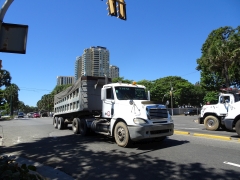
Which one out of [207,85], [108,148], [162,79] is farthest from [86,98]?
[162,79]

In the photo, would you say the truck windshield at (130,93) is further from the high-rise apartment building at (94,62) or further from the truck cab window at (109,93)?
the high-rise apartment building at (94,62)

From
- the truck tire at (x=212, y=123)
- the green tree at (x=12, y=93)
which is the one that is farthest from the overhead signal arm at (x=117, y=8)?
the green tree at (x=12, y=93)

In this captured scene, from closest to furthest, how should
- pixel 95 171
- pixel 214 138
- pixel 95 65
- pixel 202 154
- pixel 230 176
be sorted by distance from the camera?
pixel 230 176
pixel 95 171
pixel 202 154
pixel 214 138
pixel 95 65

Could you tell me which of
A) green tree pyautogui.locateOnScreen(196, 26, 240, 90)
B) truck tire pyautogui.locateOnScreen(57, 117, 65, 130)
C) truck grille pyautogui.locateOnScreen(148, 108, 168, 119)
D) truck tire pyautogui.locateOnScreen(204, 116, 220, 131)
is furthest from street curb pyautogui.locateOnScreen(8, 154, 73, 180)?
green tree pyautogui.locateOnScreen(196, 26, 240, 90)

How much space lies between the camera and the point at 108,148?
7840mm

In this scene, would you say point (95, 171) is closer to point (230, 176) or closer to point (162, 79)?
point (230, 176)

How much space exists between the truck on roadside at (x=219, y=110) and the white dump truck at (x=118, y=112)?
6.04 meters

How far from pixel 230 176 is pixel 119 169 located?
2548 millimetres

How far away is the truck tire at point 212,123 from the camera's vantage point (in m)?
13.1

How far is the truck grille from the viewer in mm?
7520

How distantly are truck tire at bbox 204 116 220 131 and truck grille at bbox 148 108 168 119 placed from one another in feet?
22.2

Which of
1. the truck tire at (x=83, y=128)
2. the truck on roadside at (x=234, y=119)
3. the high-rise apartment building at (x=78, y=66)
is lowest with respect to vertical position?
the truck tire at (x=83, y=128)

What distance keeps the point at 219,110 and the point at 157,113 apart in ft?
23.9

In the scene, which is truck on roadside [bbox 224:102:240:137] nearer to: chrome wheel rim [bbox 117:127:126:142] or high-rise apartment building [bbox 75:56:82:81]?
chrome wheel rim [bbox 117:127:126:142]
